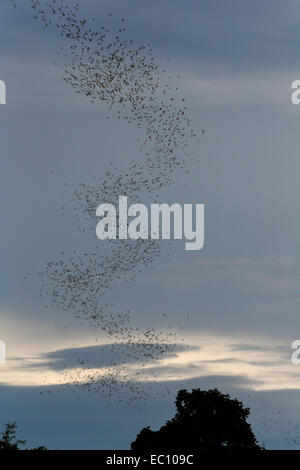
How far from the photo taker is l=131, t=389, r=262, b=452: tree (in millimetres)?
64188

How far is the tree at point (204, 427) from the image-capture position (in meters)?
64.2

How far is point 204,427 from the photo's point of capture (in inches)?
2591

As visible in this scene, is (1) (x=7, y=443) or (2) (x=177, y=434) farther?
(1) (x=7, y=443)
